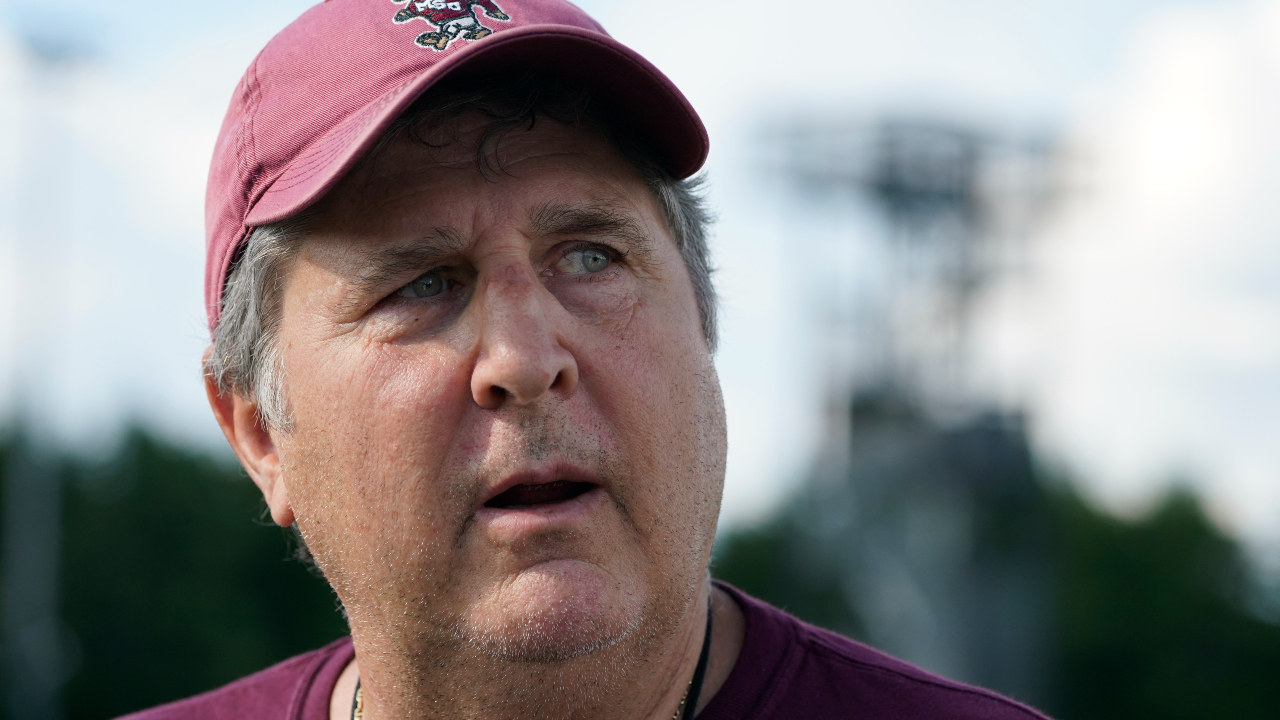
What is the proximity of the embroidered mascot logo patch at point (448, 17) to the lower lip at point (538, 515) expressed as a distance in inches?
30.0

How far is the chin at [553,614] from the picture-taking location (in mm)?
1767

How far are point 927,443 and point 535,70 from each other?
61.8ft

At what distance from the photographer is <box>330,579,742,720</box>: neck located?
6.18 feet

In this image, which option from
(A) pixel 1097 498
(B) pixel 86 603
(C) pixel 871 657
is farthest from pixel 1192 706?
(C) pixel 871 657

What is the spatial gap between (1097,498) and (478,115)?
39.7 metres

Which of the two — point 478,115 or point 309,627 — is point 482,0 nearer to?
point 478,115

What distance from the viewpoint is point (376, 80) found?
191 cm

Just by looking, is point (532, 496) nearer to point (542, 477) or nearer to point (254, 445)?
point (542, 477)

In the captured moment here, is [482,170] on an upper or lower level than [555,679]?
upper

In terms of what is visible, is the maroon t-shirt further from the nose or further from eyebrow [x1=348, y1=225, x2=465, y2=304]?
eyebrow [x1=348, y1=225, x2=465, y2=304]

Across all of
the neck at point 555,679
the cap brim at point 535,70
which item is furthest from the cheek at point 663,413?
the cap brim at point 535,70

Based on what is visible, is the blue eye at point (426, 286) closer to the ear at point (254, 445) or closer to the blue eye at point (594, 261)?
the blue eye at point (594, 261)

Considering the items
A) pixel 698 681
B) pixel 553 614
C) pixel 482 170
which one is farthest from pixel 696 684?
pixel 482 170

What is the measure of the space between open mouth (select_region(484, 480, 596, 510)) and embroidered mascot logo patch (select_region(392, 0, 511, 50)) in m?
0.73
